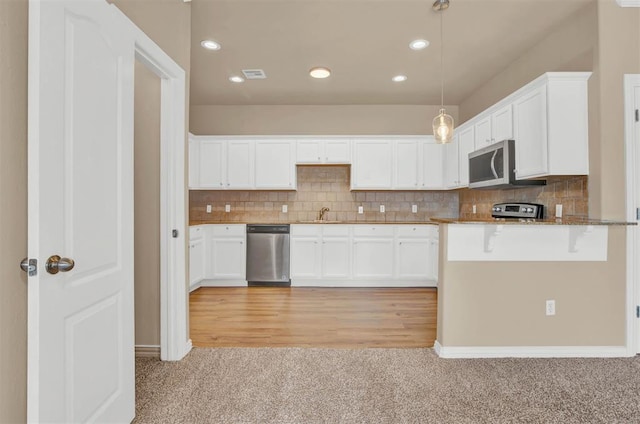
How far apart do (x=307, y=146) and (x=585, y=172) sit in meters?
3.29

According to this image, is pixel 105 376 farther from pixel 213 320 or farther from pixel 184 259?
pixel 213 320

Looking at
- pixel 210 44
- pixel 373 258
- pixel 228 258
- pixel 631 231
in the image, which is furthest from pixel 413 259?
pixel 210 44

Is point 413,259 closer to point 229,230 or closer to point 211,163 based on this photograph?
point 229,230

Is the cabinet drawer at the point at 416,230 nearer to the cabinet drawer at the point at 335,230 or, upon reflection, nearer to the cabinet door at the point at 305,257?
the cabinet drawer at the point at 335,230

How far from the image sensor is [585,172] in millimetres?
2570

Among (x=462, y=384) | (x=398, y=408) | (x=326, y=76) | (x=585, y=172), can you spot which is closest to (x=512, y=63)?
(x=585, y=172)

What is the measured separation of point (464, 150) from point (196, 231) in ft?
11.9

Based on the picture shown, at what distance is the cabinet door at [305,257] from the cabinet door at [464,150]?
2087 mm

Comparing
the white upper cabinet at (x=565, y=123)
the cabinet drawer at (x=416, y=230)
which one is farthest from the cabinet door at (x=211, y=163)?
the white upper cabinet at (x=565, y=123)

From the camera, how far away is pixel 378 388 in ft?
6.46

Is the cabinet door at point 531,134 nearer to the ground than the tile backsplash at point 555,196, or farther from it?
farther from it

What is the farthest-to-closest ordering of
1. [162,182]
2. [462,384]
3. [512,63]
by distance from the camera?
[512,63] < [162,182] < [462,384]

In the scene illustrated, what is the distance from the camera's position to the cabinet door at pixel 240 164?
4859mm

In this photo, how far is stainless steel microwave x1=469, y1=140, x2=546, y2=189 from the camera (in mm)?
3080
